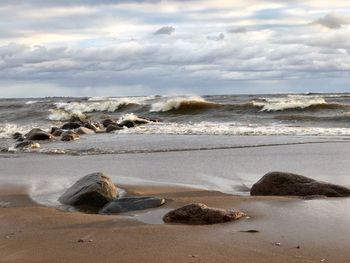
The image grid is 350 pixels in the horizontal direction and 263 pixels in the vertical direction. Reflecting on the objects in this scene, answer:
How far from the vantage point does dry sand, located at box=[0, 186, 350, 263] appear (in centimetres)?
427

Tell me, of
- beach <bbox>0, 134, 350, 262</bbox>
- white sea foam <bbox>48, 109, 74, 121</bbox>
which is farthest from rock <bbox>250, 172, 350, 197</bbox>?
white sea foam <bbox>48, 109, 74, 121</bbox>

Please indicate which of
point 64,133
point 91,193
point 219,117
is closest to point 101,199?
point 91,193

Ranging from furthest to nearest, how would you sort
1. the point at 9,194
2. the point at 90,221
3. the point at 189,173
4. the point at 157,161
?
the point at 157,161 → the point at 189,173 → the point at 9,194 → the point at 90,221

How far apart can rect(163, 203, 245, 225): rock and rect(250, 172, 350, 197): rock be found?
1.49m

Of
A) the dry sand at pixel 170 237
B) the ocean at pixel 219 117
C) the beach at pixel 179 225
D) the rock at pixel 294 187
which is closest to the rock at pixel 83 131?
the ocean at pixel 219 117

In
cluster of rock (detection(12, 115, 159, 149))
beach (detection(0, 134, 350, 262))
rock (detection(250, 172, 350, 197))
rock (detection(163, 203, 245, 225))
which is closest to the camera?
beach (detection(0, 134, 350, 262))

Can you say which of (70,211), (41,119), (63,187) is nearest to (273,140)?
(63,187)

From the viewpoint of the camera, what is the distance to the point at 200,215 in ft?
17.8

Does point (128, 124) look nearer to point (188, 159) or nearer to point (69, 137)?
point (69, 137)

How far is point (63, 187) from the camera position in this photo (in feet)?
26.5

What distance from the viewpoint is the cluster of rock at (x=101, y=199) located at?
246 inches

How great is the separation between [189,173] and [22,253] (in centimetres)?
493

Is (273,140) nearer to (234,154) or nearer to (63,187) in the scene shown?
(234,154)

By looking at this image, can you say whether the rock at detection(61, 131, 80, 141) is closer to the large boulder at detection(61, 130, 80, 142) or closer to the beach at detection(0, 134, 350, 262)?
the large boulder at detection(61, 130, 80, 142)
